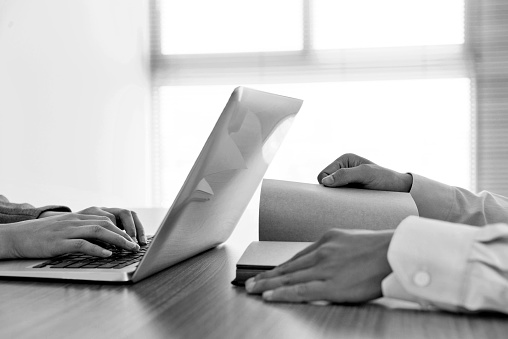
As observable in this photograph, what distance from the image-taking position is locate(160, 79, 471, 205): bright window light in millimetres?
4176

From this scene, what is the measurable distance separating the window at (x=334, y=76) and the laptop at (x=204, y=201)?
3243mm

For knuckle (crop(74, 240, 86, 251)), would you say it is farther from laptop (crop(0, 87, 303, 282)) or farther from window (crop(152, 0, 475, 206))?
window (crop(152, 0, 475, 206))

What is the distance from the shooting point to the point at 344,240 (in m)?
0.70

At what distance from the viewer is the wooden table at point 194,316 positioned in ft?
1.87

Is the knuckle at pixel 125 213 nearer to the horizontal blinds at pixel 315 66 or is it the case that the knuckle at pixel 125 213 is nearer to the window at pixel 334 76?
the window at pixel 334 76

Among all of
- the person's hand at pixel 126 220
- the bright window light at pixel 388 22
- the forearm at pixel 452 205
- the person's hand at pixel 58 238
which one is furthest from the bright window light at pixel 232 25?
the person's hand at pixel 58 238

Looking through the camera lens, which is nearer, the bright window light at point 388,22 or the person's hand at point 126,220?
the person's hand at point 126,220

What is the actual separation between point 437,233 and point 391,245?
52 millimetres

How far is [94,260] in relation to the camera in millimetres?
911

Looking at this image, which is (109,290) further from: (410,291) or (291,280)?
(410,291)

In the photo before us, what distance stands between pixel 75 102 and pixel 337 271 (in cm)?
337

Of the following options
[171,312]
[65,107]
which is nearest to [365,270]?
[171,312]

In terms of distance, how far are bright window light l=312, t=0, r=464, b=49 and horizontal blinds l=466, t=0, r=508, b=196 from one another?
13cm

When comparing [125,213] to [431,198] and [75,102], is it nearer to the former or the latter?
[431,198]
